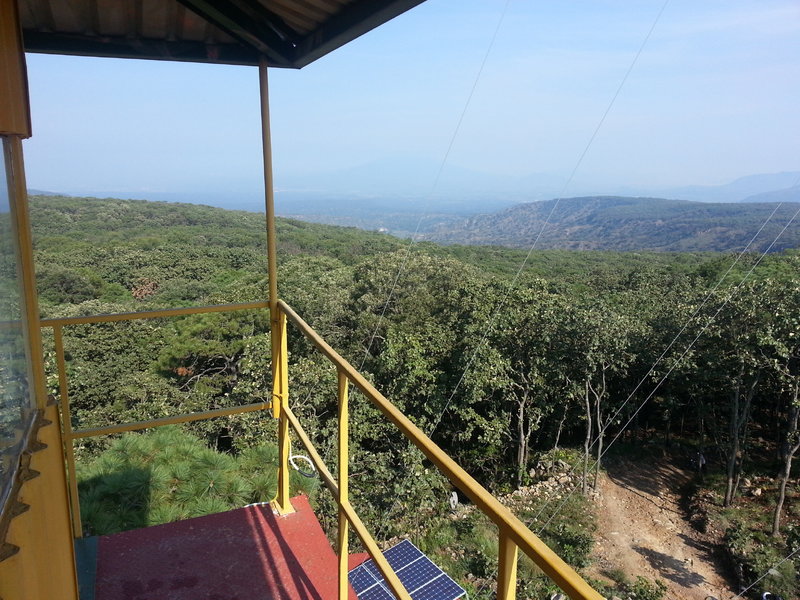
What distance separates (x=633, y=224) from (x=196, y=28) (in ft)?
164

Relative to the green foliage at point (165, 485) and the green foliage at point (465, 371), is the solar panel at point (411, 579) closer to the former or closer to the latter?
the green foliage at point (165, 485)

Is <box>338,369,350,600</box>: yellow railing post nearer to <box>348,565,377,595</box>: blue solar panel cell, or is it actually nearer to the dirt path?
<box>348,565,377,595</box>: blue solar panel cell

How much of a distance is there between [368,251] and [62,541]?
36.2m

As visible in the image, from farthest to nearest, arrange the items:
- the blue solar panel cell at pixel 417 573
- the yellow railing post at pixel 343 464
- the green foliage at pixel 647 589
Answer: the green foliage at pixel 647 589
the blue solar panel cell at pixel 417 573
the yellow railing post at pixel 343 464

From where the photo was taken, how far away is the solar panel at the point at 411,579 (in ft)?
15.0

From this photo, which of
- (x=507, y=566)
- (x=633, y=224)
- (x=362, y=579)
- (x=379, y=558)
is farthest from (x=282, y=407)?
(x=633, y=224)

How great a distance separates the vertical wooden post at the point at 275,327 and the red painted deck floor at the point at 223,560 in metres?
0.19

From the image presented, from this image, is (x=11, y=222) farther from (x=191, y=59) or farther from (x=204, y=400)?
(x=204, y=400)

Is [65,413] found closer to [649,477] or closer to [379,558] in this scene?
[379,558]

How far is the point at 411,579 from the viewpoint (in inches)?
237

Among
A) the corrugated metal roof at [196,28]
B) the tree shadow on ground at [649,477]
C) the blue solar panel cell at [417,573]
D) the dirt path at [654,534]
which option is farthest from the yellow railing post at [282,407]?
the tree shadow on ground at [649,477]

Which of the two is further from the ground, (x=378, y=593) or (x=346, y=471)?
(x=346, y=471)

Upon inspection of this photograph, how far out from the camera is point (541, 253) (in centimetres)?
4212

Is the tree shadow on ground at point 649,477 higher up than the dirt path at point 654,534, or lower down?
higher up
